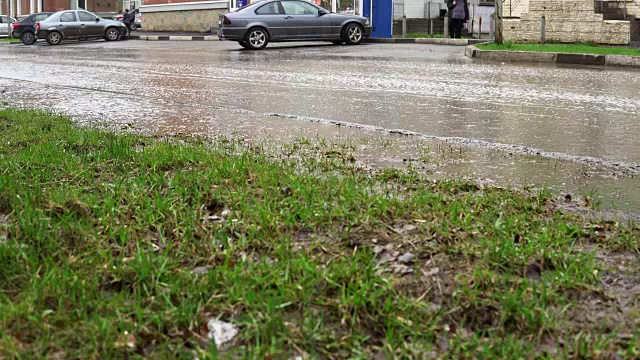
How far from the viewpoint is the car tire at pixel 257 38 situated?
21.9 metres

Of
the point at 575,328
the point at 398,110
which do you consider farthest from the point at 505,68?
the point at 575,328

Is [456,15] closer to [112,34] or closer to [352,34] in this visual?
[352,34]

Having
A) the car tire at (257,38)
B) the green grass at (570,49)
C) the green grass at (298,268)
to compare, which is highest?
the car tire at (257,38)

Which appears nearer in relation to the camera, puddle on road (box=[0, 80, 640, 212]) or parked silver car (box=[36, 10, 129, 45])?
puddle on road (box=[0, 80, 640, 212])

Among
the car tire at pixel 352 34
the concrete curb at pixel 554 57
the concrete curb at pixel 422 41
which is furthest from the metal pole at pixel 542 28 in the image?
the car tire at pixel 352 34

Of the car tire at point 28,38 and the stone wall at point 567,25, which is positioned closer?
the stone wall at point 567,25

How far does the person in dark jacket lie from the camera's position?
995 inches

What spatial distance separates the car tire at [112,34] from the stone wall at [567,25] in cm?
1973

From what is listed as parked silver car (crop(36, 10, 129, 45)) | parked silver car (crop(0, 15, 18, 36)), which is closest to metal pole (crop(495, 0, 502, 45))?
parked silver car (crop(36, 10, 129, 45))

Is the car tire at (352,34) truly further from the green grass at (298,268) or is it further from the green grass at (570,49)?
the green grass at (298,268)

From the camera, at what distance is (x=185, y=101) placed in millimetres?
9750

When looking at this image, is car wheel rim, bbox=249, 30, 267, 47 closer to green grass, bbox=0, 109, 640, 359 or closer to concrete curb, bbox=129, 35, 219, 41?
concrete curb, bbox=129, 35, 219, 41

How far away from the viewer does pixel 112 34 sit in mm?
34594

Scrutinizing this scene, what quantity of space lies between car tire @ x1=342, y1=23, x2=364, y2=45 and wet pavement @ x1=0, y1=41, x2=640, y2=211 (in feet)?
24.3
